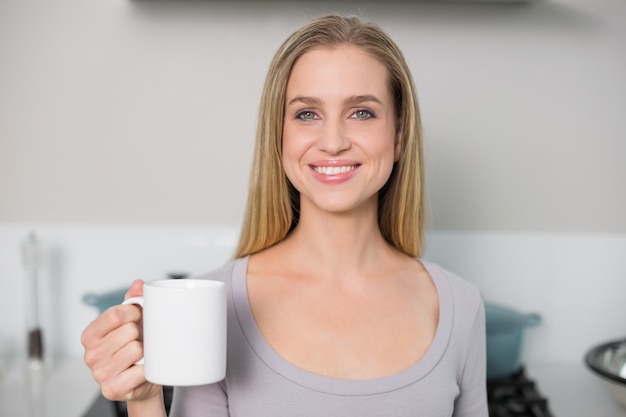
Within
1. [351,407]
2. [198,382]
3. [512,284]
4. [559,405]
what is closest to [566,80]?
[512,284]

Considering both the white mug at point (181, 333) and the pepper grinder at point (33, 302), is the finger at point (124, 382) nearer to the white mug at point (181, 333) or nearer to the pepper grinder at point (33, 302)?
the white mug at point (181, 333)

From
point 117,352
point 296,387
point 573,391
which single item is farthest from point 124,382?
point 573,391

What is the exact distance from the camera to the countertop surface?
56.9 inches

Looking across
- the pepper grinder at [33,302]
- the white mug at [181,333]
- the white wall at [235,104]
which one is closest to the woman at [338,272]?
the white mug at [181,333]

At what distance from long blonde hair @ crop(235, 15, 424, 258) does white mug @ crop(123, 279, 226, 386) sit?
0.37m

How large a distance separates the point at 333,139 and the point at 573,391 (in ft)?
3.16

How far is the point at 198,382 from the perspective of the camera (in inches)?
32.4

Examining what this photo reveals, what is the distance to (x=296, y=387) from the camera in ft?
3.36

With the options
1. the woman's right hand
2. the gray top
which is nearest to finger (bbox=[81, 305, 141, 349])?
the woman's right hand

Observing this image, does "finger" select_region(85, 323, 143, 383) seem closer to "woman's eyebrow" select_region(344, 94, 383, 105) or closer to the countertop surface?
"woman's eyebrow" select_region(344, 94, 383, 105)

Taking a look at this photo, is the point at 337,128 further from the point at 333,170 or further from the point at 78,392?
the point at 78,392

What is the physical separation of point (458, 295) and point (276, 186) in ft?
1.15

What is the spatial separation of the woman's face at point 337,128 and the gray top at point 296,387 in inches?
7.9

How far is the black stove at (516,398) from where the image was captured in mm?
1457
